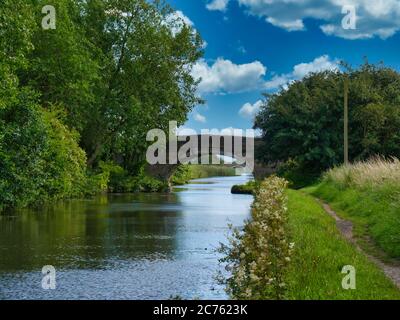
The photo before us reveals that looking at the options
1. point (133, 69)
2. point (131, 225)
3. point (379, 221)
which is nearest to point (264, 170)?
point (133, 69)

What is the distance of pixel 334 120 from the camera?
46469mm

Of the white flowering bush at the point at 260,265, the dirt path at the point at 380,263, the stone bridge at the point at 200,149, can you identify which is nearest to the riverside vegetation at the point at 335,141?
the dirt path at the point at 380,263

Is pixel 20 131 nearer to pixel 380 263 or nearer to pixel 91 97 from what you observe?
pixel 91 97

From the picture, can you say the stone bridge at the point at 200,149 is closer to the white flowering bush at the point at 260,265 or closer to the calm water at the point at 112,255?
the calm water at the point at 112,255

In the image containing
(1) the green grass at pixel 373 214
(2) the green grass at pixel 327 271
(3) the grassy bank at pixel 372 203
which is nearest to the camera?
(2) the green grass at pixel 327 271

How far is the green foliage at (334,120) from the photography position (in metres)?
45.3

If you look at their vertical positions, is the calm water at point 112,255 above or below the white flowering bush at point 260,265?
below

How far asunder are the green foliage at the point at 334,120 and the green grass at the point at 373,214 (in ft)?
57.2

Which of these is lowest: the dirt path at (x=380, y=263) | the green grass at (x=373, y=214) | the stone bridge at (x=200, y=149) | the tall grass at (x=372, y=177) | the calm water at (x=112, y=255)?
the calm water at (x=112, y=255)

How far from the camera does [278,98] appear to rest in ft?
169

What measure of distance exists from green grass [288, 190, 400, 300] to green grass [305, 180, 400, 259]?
92 cm

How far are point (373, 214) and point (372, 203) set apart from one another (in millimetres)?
1519

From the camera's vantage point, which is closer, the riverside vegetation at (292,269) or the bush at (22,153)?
the riverside vegetation at (292,269)

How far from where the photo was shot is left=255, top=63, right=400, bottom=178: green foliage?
4531cm
